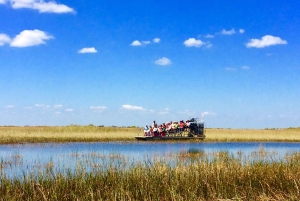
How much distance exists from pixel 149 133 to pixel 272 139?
1218 centimetres

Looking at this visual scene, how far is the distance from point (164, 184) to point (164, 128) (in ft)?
83.6

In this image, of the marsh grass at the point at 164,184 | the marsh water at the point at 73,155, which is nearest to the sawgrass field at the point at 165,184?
the marsh grass at the point at 164,184

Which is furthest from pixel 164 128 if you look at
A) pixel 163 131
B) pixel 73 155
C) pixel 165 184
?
pixel 165 184

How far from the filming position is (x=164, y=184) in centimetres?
927

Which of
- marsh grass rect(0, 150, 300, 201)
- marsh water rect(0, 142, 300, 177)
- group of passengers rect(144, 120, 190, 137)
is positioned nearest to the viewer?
marsh grass rect(0, 150, 300, 201)

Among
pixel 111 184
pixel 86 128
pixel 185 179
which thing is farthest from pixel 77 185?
pixel 86 128

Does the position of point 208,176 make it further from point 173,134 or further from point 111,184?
point 173,134

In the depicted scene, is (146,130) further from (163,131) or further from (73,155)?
(73,155)

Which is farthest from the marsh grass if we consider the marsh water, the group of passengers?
the group of passengers

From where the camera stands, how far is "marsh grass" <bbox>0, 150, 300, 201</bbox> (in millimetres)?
8453

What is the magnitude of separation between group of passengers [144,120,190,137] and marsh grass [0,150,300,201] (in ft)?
76.3

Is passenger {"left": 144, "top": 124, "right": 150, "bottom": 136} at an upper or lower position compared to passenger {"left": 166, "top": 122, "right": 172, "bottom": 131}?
lower

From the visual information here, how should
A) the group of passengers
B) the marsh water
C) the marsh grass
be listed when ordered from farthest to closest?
the group of passengers
the marsh water
the marsh grass

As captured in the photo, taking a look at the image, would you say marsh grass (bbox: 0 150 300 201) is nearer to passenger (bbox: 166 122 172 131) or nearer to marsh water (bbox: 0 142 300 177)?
marsh water (bbox: 0 142 300 177)
